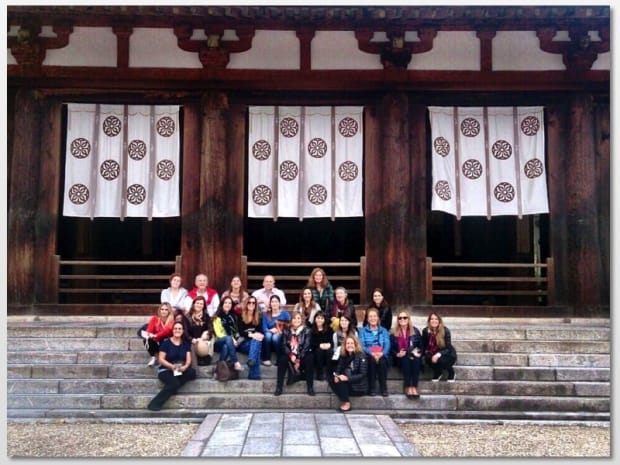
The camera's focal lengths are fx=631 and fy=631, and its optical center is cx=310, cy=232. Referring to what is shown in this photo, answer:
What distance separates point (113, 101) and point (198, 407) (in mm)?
4787

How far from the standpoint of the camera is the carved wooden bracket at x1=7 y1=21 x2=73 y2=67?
347 inches

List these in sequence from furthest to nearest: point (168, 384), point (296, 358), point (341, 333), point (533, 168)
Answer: point (533, 168) → point (341, 333) → point (296, 358) → point (168, 384)

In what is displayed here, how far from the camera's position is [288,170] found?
363 inches

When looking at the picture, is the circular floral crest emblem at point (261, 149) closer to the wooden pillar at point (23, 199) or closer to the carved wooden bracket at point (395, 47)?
the carved wooden bracket at point (395, 47)

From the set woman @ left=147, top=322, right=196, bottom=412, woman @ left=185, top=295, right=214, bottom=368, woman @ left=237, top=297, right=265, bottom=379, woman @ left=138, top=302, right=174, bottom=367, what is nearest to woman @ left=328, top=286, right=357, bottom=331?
woman @ left=237, top=297, right=265, bottom=379

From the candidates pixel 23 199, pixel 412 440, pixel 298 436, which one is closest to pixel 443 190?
pixel 412 440

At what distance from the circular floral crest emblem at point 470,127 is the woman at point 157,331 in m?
4.97

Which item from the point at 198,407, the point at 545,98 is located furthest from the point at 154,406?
the point at 545,98

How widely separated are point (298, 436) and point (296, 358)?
1.14m

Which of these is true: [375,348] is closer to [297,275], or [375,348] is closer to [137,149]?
[137,149]

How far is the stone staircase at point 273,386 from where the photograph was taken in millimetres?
6746

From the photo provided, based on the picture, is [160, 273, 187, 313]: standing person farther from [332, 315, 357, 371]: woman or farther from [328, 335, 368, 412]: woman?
[328, 335, 368, 412]: woman

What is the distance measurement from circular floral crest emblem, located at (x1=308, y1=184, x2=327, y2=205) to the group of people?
6.09 ft

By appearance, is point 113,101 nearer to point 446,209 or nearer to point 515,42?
point 446,209
